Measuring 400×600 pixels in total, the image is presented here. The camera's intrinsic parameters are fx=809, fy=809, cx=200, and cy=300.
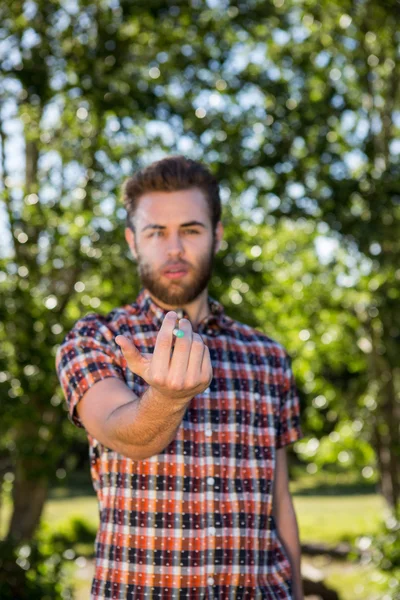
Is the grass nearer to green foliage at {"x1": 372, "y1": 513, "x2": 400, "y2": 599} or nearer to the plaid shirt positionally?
green foliage at {"x1": 372, "y1": 513, "x2": 400, "y2": 599}

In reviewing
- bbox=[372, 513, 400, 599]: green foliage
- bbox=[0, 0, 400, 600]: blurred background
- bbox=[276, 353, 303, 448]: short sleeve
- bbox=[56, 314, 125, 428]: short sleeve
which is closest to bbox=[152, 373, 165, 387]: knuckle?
bbox=[56, 314, 125, 428]: short sleeve

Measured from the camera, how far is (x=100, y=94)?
5172 mm

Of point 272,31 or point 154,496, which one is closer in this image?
point 154,496

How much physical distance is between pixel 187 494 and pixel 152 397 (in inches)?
25.8

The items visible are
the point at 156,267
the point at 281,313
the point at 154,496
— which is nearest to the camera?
the point at 154,496

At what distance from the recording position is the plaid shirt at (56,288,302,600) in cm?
214

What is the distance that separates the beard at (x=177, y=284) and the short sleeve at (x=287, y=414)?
16.1 inches

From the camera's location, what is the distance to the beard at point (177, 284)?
93.7 inches

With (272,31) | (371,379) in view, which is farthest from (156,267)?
(371,379)

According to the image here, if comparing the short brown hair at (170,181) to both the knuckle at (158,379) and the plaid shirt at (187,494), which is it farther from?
the knuckle at (158,379)

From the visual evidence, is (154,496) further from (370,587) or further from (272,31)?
(272,31)

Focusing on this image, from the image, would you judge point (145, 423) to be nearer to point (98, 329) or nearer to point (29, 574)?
point (98, 329)

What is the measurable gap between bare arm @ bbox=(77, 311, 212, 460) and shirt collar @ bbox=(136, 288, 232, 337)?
1.25ft

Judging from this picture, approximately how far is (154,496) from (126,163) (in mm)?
3887
